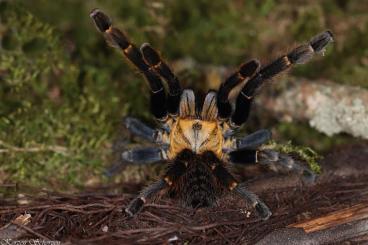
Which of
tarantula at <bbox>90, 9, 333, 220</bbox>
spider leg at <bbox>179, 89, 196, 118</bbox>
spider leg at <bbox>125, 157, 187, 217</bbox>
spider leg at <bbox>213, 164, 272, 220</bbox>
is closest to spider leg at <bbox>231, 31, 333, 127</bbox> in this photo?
tarantula at <bbox>90, 9, 333, 220</bbox>

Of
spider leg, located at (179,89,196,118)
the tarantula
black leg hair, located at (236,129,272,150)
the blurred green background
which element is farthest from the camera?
the blurred green background

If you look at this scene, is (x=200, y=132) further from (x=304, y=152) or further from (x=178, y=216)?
(x=304, y=152)

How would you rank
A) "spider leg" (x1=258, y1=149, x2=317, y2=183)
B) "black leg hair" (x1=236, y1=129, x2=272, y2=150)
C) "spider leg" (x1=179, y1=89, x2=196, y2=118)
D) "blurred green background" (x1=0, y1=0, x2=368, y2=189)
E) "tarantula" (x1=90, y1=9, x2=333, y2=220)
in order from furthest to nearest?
"blurred green background" (x1=0, y1=0, x2=368, y2=189)
"black leg hair" (x1=236, y1=129, x2=272, y2=150)
"spider leg" (x1=179, y1=89, x2=196, y2=118)
"spider leg" (x1=258, y1=149, x2=317, y2=183)
"tarantula" (x1=90, y1=9, x2=333, y2=220)

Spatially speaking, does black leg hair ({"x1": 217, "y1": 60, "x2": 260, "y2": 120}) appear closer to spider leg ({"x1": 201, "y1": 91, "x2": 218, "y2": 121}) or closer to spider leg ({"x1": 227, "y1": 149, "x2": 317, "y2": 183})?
spider leg ({"x1": 201, "y1": 91, "x2": 218, "y2": 121})

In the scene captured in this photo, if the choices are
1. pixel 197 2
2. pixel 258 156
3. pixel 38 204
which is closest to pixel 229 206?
pixel 258 156

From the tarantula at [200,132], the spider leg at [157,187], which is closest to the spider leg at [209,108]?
the tarantula at [200,132]

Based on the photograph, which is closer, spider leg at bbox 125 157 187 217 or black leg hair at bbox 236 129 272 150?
spider leg at bbox 125 157 187 217

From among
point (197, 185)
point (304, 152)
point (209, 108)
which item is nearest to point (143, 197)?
point (197, 185)
